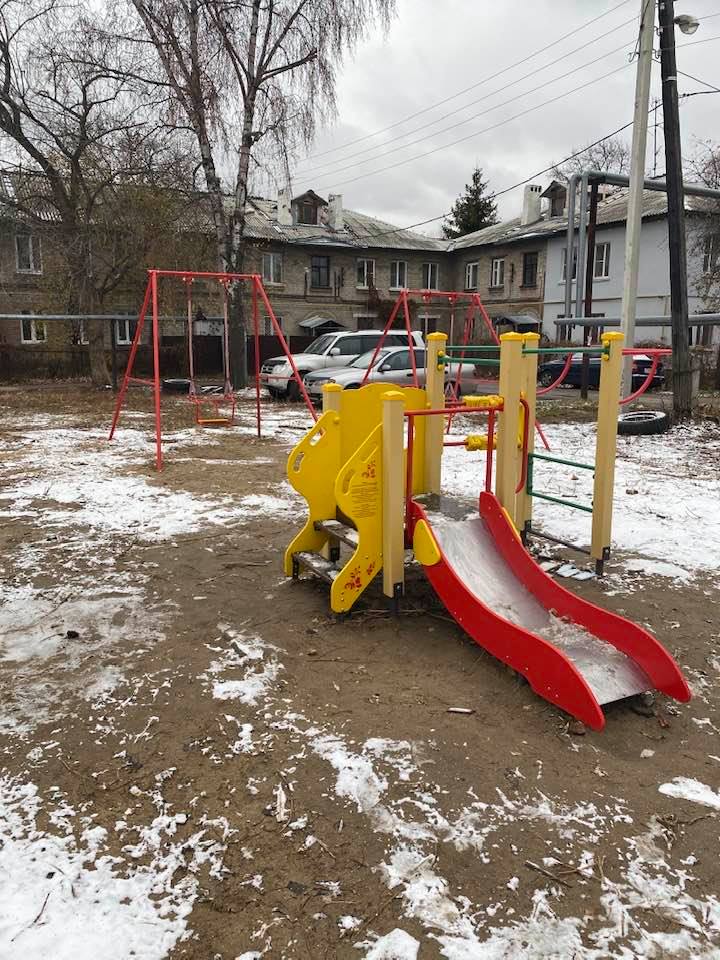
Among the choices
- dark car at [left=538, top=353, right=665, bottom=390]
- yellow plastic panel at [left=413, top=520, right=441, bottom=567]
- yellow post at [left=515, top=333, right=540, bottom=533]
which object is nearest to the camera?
yellow plastic panel at [left=413, top=520, right=441, bottom=567]

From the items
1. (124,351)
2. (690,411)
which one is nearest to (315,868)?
(690,411)

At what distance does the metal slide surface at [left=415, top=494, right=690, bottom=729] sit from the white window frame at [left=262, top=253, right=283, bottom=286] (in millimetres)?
30283

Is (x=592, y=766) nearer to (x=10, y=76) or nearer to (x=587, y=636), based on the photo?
(x=587, y=636)

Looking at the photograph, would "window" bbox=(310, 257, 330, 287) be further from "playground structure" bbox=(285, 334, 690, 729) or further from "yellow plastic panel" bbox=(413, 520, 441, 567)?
"yellow plastic panel" bbox=(413, 520, 441, 567)

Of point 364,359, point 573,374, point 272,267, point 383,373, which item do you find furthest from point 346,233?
point 383,373

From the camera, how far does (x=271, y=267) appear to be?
32.7 m

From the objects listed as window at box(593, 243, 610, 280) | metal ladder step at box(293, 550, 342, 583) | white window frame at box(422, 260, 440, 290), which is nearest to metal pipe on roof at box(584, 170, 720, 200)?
metal ladder step at box(293, 550, 342, 583)

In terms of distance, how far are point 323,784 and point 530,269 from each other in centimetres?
3257

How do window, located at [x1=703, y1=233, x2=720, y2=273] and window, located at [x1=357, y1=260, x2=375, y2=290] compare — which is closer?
window, located at [x1=703, y1=233, x2=720, y2=273]

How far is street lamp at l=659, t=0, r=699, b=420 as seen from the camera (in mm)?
10438

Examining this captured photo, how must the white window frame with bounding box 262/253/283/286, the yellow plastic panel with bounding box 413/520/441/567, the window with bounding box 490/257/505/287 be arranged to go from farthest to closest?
the window with bounding box 490/257/505/287, the white window frame with bounding box 262/253/283/286, the yellow plastic panel with bounding box 413/520/441/567

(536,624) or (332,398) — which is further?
(332,398)

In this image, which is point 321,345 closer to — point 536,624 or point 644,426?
point 644,426

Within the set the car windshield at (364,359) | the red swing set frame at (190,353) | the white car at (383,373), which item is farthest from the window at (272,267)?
the red swing set frame at (190,353)
